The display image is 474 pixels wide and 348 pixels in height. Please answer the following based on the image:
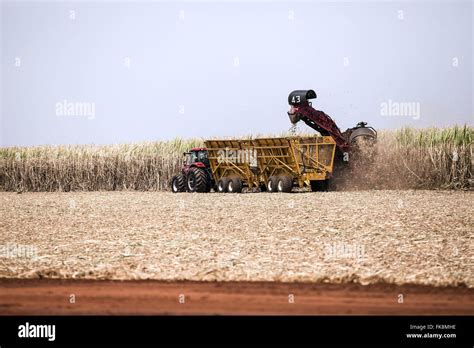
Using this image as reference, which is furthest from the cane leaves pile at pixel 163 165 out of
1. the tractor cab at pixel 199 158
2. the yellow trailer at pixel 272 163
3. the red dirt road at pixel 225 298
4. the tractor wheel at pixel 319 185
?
the red dirt road at pixel 225 298

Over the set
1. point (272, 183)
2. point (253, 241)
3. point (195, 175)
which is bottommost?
point (253, 241)

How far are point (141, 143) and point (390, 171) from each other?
15.4m

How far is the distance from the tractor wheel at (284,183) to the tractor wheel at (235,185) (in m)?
1.94

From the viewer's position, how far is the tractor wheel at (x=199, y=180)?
3195 cm

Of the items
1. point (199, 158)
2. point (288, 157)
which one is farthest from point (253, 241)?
point (199, 158)

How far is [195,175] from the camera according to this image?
32.1 metres

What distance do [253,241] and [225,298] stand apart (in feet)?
17.1

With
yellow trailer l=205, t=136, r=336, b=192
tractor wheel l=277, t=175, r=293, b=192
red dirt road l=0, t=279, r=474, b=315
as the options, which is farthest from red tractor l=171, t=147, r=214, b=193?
red dirt road l=0, t=279, r=474, b=315

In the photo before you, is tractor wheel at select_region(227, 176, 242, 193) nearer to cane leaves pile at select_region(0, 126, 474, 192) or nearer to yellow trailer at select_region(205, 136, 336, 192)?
yellow trailer at select_region(205, 136, 336, 192)

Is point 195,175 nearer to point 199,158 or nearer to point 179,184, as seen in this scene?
point 199,158
